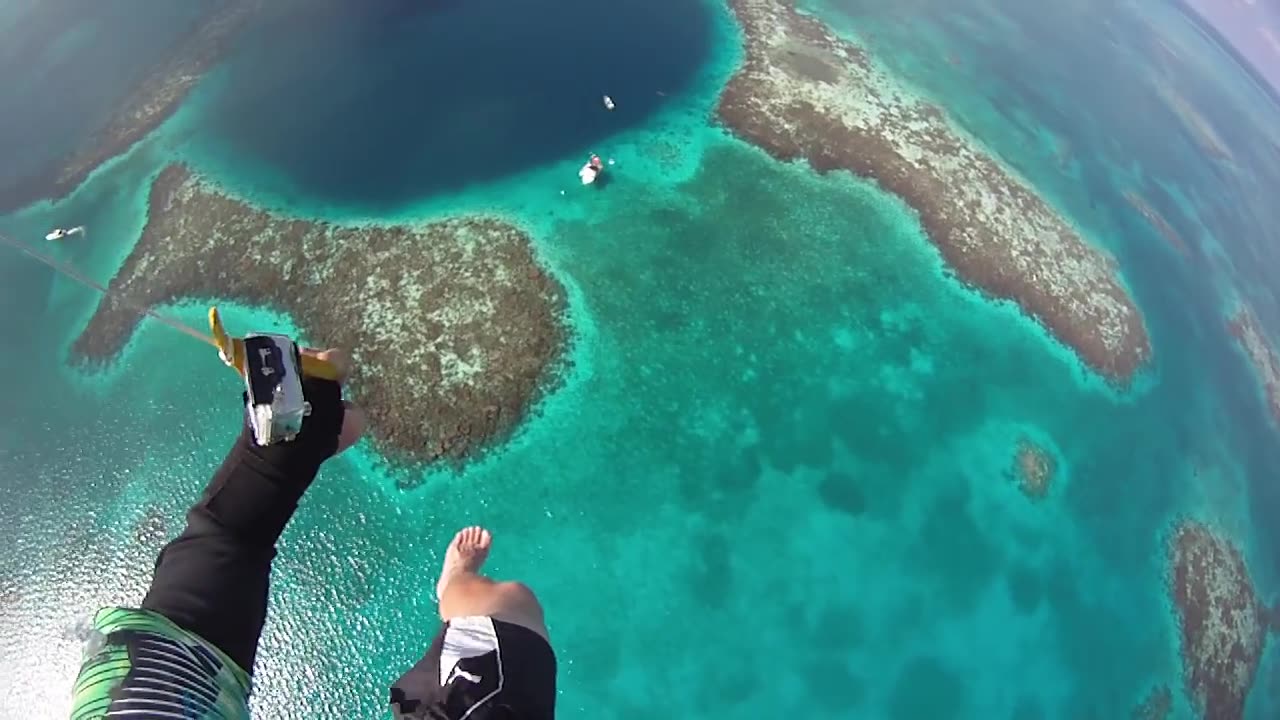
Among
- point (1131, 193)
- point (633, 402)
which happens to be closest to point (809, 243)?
point (633, 402)

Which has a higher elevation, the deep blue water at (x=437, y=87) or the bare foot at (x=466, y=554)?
the bare foot at (x=466, y=554)

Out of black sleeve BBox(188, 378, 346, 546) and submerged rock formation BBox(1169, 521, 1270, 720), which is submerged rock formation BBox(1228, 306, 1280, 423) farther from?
black sleeve BBox(188, 378, 346, 546)

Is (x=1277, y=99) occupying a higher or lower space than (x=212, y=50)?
lower

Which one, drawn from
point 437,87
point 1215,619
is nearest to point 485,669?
point 1215,619

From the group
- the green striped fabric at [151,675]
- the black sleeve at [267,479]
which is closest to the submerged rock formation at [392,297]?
the black sleeve at [267,479]

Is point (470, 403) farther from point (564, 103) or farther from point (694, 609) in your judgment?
point (564, 103)

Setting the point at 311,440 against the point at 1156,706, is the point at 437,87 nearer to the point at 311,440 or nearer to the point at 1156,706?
the point at 311,440

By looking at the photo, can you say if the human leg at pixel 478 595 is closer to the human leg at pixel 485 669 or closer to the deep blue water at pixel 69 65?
the human leg at pixel 485 669
